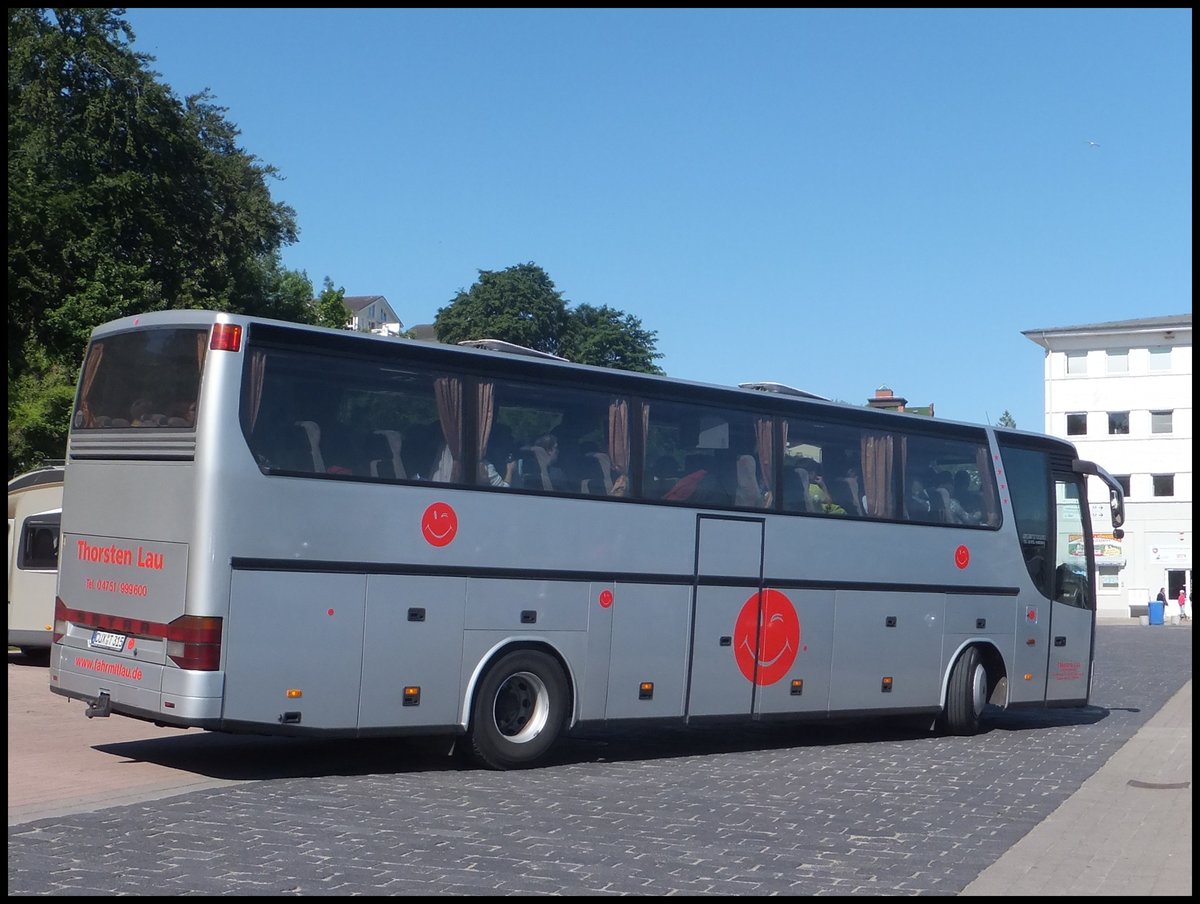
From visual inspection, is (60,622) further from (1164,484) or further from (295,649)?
(1164,484)

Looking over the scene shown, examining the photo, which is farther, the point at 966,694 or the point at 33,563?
the point at 33,563

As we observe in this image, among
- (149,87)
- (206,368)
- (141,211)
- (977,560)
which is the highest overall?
(149,87)

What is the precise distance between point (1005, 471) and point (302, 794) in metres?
10.0

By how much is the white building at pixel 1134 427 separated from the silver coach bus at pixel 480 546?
64014mm

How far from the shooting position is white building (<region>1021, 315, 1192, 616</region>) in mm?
78500

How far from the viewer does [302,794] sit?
10766 mm

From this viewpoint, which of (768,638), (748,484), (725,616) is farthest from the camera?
(768,638)

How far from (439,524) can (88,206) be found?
27.4 metres

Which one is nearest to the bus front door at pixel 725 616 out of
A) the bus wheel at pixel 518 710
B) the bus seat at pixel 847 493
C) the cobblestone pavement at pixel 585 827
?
the cobblestone pavement at pixel 585 827

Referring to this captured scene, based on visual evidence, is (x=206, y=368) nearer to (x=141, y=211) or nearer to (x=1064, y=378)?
(x=141, y=211)

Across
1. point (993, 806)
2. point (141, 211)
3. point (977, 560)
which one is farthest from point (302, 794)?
point (141, 211)

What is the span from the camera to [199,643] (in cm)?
1089

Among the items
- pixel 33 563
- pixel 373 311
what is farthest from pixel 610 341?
pixel 373 311

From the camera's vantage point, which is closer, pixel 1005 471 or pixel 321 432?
pixel 321 432
